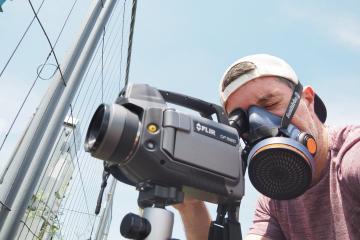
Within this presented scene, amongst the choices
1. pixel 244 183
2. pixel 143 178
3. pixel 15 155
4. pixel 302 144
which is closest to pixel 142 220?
pixel 143 178

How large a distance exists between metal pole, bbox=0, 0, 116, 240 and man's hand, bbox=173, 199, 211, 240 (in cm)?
52

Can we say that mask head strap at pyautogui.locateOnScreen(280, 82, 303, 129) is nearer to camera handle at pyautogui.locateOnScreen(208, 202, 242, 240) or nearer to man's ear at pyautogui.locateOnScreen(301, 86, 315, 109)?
man's ear at pyautogui.locateOnScreen(301, 86, 315, 109)

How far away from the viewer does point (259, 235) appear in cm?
129

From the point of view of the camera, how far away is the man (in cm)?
96

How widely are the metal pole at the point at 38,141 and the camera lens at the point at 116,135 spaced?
0.47 meters

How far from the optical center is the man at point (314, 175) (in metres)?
0.96

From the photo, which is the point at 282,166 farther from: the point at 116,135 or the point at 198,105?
the point at 116,135

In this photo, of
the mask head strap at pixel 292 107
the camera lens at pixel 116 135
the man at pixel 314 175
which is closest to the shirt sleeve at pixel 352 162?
the man at pixel 314 175

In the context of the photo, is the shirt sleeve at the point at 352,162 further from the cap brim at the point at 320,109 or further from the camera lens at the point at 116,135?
the camera lens at the point at 116,135

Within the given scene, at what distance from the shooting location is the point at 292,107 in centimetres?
109

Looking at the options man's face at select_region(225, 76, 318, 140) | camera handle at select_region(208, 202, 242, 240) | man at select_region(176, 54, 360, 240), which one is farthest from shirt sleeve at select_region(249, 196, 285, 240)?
camera handle at select_region(208, 202, 242, 240)

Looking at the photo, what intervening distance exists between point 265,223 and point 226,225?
0.58m

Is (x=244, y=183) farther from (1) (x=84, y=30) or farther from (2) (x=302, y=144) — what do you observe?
(1) (x=84, y=30)

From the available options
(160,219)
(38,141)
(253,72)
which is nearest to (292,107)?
(253,72)
